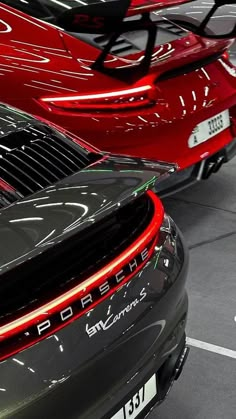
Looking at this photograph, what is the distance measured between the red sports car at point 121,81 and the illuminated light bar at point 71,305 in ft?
4.42

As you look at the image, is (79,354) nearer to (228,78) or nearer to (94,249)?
(94,249)

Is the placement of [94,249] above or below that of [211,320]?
above

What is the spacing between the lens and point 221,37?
3830 millimetres

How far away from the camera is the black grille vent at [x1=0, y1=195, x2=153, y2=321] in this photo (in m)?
1.56

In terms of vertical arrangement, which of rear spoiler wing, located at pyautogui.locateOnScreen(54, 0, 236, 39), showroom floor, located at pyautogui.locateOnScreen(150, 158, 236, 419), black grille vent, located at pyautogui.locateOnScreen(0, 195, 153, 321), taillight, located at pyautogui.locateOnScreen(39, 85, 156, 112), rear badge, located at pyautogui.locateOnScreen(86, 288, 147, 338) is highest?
rear spoiler wing, located at pyautogui.locateOnScreen(54, 0, 236, 39)

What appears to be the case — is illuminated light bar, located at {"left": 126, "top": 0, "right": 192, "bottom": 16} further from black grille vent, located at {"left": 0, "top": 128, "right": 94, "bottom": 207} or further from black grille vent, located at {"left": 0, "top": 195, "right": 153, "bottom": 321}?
black grille vent, located at {"left": 0, "top": 195, "right": 153, "bottom": 321}

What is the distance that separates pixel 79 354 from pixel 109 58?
2.08 metres

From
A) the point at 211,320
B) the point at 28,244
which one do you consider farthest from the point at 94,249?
the point at 211,320

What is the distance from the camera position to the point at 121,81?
3.23 meters

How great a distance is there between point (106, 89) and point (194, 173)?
0.70 m

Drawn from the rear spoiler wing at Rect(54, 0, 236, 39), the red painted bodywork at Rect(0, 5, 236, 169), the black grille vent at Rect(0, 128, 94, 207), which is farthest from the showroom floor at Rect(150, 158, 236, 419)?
the rear spoiler wing at Rect(54, 0, 236, 39)

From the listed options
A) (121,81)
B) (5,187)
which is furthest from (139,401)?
(121,81)

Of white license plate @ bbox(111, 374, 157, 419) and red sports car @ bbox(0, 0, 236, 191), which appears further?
red sports car @ bbox(0, 0, 236, 191)

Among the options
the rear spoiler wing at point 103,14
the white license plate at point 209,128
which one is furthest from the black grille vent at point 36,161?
the white license plate at point 209,128
